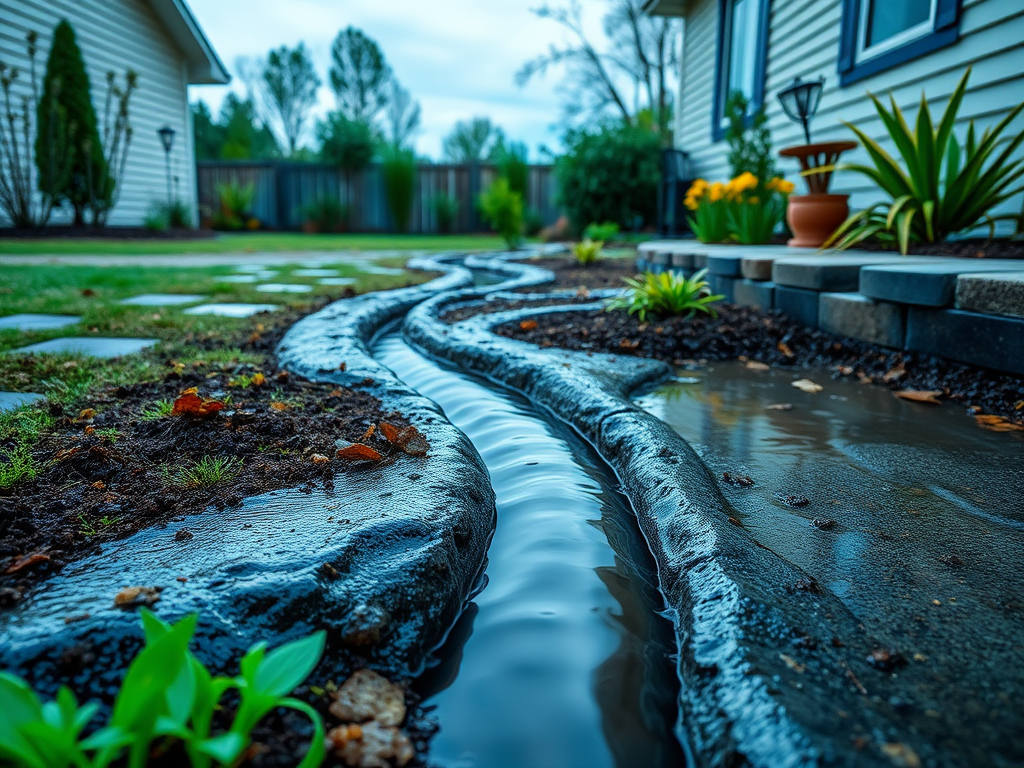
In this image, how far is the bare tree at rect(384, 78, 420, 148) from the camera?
31.6 meters

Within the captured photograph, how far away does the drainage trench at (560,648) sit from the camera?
32.5 inches

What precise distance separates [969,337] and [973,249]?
1.51m

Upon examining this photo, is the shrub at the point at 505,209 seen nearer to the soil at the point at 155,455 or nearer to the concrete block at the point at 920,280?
the concrete block at the point at 920,280

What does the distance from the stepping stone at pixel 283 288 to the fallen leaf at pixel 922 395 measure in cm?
367

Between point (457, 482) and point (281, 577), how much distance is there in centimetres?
48

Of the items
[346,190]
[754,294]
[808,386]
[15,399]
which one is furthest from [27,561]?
[346,190]

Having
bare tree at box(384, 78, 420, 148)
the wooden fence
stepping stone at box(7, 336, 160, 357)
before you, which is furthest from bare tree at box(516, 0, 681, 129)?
stepping stone at box(7, 336, 160, 357)

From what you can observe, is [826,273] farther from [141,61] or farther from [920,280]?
[141,61]

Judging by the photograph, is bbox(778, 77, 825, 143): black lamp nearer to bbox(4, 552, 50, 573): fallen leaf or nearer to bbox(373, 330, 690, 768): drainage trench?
bbox(373, 330, 690, 768): drainage trench

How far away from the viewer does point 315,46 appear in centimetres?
3138

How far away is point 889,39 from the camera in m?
4.76

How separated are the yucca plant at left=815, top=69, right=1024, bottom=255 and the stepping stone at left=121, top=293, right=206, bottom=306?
13.0ft

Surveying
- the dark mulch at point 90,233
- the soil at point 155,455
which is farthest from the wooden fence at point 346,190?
the soil at point 155,455

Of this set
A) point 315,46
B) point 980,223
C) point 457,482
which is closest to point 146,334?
point 457,482
